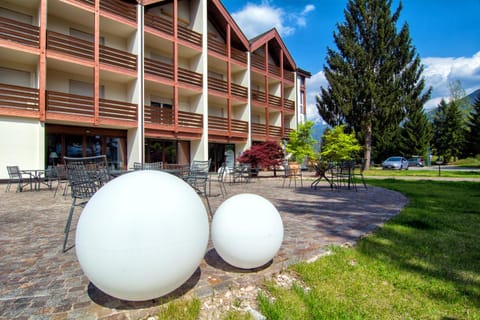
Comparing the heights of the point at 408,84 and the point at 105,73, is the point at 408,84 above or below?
above

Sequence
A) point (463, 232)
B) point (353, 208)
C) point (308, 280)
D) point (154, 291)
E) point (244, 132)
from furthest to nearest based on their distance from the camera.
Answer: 1. point (244, 132)
2. point (353, 208)
3. point (463, 232)
4. point (308, 280)
5. point (154, 291)

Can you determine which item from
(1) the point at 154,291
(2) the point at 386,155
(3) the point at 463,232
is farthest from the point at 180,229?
(2) the point at 386,155

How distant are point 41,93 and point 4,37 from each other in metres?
2.63

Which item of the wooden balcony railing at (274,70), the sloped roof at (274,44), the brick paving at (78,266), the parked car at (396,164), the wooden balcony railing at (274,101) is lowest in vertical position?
the brick paving at (78,266)

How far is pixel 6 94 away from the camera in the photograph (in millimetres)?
10906

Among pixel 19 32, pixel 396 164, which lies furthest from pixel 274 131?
pixel 19 32

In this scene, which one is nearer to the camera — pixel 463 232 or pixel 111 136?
pixel 463 232

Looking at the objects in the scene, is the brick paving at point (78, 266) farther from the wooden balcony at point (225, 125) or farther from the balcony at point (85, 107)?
the wooden balcony at point (225, 125)

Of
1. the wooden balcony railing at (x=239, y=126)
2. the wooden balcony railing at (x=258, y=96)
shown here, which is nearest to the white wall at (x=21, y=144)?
the wooden balcony railing at (x=239, y=126)

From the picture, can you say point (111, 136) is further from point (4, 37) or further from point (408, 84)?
point (408, 84)

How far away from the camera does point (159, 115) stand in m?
15.5

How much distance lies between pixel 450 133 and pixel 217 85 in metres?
37.9

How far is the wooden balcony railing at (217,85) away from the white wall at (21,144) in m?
10.2

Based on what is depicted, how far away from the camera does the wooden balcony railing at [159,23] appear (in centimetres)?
1521
